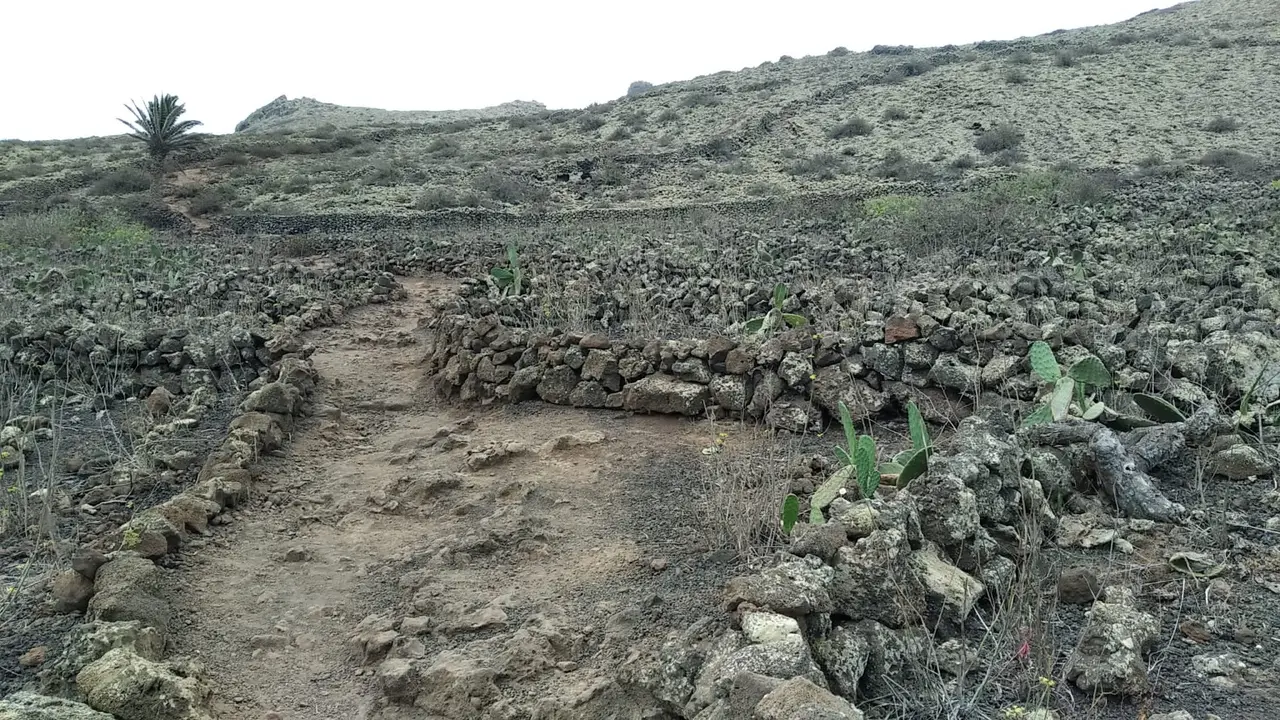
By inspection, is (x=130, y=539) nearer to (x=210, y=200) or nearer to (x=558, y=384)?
(x=558, y=384)

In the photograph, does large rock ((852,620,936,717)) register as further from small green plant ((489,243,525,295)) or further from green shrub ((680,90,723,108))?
green shrub ((680,90,723,108))

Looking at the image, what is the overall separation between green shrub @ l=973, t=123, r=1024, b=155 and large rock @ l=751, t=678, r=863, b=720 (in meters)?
20.2

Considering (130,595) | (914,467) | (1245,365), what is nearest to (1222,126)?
(1245,365)

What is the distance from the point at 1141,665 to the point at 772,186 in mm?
17505

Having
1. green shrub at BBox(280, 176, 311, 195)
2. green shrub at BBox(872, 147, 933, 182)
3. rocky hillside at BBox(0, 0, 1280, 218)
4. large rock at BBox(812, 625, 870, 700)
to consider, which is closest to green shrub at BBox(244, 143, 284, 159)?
rocky hillside at BBox(0, 0, 1280, 218)

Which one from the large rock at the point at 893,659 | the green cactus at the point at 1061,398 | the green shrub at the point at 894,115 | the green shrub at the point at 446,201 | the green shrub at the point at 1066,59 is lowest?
the green shrub at the point at 446,201

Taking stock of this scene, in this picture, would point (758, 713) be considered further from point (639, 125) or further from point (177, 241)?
point (639, 125)

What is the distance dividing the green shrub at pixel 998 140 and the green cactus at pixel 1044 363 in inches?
A: 680

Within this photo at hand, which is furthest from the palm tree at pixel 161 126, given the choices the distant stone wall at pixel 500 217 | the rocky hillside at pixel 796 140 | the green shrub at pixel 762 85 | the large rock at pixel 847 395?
the large rock at pixel 847 395

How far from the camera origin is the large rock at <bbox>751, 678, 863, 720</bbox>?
77.4 inches

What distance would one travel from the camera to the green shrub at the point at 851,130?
24.1 metres

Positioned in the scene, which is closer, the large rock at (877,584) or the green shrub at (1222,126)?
the large rock at (877,584)

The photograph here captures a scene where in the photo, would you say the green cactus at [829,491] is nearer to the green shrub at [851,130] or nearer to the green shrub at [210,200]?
the green shrub at [210,200]

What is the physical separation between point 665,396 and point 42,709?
12.0 ft
